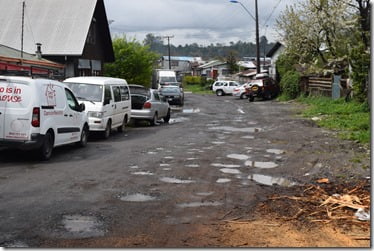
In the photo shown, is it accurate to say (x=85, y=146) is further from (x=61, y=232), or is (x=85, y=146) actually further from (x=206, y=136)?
(x=61, y=232)

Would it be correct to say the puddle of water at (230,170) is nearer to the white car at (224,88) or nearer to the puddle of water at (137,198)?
the puddle of water at (137,198)

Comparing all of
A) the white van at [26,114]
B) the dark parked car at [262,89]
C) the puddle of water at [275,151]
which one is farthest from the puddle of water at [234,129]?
the dark parked car at [262,89]

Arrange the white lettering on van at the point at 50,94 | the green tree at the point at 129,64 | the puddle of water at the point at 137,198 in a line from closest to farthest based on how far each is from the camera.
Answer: the puddle of water at the point at 137,198, the white lettering on van at the point at 50,94, the green tree at the point at 129,64

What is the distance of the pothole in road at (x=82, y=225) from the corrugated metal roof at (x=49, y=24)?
82.3ft

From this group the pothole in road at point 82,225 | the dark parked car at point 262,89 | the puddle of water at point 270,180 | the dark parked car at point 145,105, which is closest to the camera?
the pothole in road at point 82,225

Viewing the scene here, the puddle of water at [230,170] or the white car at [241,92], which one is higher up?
the white car at [241,92]

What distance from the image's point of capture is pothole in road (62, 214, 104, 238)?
5.91 metres

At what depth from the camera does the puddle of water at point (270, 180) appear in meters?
8.98

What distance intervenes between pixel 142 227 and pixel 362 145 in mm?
9179

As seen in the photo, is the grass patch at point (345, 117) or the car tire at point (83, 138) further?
the grass patch at point (345, 117)

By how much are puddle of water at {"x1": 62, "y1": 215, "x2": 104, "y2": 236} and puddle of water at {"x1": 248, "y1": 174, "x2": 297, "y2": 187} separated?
3552mm

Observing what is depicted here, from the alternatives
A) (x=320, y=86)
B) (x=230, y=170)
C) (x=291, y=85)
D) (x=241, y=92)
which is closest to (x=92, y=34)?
(x=320, y=86)

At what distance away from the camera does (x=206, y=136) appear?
56.1 ft

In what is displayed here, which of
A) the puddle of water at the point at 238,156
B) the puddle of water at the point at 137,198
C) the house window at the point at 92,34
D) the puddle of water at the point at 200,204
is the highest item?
the house window at the point at 92,34
